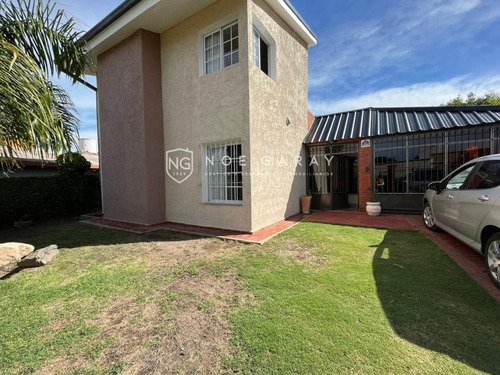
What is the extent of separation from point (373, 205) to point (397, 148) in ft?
8.84

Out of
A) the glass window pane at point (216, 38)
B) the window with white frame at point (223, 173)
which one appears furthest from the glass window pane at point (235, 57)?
the window with white frame at point (223, 173)

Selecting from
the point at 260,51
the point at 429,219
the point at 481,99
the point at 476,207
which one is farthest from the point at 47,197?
the point at 481,99

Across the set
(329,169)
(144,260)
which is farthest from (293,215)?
(144,260)

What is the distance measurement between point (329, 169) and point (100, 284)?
32.0ft

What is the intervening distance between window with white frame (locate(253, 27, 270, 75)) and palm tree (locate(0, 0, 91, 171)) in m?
4.60

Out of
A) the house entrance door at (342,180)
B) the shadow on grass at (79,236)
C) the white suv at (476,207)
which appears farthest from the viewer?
the house entrance door at (342,180)

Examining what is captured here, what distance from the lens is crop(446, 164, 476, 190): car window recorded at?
4.83 metres

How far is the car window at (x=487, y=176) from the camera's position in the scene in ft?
12.5

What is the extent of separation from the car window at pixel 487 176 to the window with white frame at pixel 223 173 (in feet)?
17.7

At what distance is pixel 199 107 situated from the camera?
7.40 m

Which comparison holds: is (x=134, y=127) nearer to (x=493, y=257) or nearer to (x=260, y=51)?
(x=260, y=51)

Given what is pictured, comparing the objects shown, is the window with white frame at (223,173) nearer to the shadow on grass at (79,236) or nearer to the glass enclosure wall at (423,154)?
the shadow on grass at (79,236)

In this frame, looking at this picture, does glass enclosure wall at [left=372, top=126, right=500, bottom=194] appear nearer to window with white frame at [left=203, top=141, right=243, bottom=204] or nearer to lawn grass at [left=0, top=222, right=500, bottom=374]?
lawn grass at [left=0, top=222, right=500, bottom=374]

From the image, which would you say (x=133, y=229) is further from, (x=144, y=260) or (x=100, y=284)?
(x=100, y=284)
